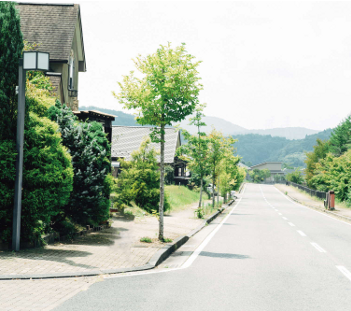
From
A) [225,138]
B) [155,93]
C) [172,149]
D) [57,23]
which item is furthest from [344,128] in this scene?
[155,93]

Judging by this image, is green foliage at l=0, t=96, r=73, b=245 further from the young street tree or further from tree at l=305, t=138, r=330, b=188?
tree at l=305, t=138, r=330, b=188

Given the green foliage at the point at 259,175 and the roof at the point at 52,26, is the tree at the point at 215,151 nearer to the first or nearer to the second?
the roof at the point at 52,26

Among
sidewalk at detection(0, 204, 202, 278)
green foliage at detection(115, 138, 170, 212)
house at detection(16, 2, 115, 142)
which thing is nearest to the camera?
sidewalk at detection(0, 204, 202, 278)

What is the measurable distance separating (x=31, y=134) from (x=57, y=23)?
45.3 feet

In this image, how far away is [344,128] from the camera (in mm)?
75000

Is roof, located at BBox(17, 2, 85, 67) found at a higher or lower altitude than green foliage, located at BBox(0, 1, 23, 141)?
higher

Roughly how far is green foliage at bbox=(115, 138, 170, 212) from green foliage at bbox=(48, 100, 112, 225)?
301 inches

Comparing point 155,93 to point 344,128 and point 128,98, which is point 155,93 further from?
point 344,128

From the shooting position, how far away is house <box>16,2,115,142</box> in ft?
59.4

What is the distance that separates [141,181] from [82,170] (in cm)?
865

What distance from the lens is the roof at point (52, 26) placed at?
1841 centimetres

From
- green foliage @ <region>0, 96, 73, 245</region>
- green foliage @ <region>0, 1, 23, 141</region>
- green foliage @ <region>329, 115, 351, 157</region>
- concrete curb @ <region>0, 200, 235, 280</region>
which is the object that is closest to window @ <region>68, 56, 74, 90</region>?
green foliage @ <region>0, 1, 23, 141</region>

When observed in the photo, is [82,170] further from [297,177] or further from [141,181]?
[297,177]

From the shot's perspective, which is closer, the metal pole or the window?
the metal pole
